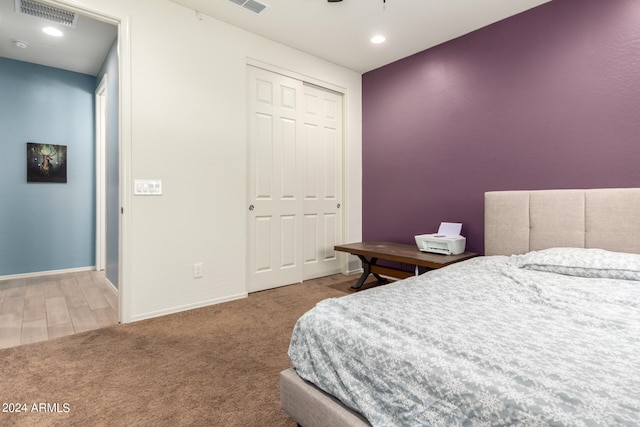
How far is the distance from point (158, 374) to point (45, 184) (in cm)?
363

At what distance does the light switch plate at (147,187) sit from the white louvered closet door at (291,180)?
0.90 metres

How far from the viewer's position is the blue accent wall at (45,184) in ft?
12.6

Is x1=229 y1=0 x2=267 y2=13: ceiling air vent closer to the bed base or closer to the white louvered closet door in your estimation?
the white louvered closet door

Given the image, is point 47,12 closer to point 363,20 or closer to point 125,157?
point 125,157

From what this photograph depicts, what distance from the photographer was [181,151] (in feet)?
9.18

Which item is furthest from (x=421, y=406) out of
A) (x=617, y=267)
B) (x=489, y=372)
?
(x=617, y=267)

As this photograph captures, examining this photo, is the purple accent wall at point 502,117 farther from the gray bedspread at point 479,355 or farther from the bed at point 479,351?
the gray bedspread at point 479,355

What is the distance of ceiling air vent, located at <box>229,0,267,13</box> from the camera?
270 centimetres

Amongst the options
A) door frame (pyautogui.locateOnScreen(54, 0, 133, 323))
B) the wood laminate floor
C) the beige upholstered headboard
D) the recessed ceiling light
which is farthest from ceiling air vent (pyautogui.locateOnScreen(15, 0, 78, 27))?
the beige upholstered headboard

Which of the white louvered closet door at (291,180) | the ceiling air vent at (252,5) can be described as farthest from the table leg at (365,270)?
the ceiling air vent at (252,5)

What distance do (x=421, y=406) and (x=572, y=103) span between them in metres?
2.77

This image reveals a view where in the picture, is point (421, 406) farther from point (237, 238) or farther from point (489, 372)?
point (237, 238)

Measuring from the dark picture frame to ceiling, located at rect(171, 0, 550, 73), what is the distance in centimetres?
274

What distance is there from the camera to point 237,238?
314 centimetres
